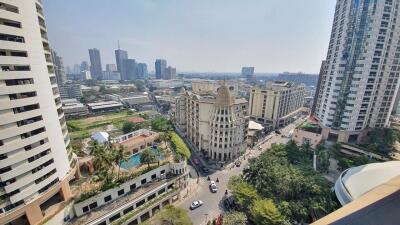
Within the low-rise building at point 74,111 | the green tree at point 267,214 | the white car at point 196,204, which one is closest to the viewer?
the green tree at point 267,214

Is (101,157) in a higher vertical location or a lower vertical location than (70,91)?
higher

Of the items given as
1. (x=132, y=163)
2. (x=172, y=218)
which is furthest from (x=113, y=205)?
(x=172, y=218)

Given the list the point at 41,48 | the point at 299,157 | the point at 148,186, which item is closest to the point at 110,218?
the point at 148,186

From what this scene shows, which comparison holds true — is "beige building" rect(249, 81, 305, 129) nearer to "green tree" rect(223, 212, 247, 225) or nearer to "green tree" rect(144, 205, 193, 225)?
"green tree" rect(223, 212, 247, 225)

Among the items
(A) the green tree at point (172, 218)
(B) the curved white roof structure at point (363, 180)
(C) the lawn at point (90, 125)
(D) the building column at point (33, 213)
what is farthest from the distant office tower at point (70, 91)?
(B) the curved white roof structure at point (363, 180)

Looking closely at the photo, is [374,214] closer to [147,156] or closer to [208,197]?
[208,197]

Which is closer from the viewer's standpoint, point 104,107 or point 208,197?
point 208,197

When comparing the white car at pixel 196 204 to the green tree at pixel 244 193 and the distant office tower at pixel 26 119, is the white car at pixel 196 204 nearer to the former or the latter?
the green tree at pixel 244 193

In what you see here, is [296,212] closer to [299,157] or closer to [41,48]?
[299,157]
